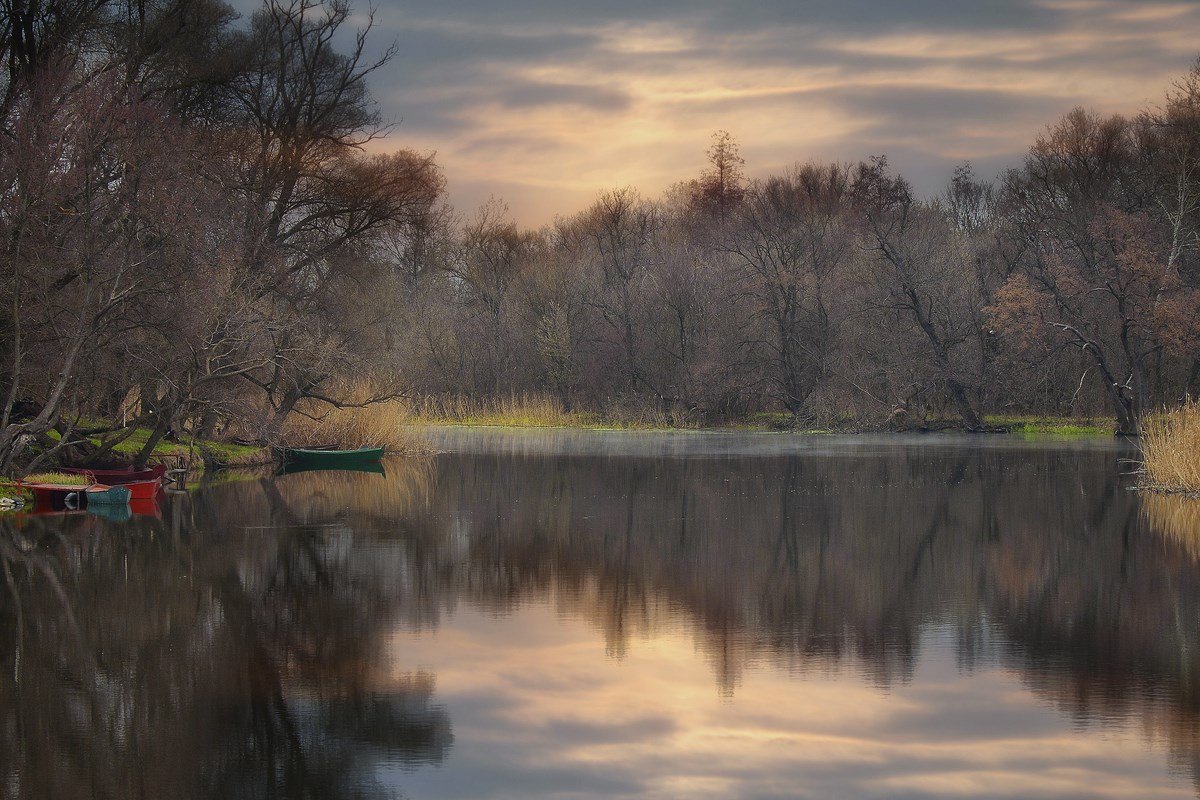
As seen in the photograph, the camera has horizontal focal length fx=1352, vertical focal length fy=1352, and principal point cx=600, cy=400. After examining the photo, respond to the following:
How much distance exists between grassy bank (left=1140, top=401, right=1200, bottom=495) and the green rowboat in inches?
774

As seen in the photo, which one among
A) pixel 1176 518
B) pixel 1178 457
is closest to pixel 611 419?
pixel 1178 457

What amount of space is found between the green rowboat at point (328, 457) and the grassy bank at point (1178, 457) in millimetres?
19655

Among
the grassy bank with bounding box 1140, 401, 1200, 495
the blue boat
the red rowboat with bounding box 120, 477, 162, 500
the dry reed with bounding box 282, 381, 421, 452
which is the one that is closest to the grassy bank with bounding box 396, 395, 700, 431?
the dry reed with bounding box 282, 381, 421, 452

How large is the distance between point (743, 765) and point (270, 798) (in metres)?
2.83

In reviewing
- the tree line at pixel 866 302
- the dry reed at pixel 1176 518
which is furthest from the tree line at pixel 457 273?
the dry reed at pixel 1176 518

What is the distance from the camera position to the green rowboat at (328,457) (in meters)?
36.7

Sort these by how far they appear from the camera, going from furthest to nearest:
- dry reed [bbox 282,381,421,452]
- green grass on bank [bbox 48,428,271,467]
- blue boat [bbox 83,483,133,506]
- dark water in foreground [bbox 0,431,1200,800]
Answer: dry reed [bbox 282,381,421,452]
green grass on bank [bbox 48,428,271,467]
blue boat [bbox 83,483,133,506]
dark water in foreground [bbox 0,431,1200,800]

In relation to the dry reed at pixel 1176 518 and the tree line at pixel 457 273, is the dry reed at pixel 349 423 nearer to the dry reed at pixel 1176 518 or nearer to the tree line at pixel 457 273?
the tree line at pixel 457 273

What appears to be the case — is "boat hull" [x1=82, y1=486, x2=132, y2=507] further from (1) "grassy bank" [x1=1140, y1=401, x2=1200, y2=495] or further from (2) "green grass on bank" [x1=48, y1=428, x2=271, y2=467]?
(1) "grassy bank" [x1=1140, y1=401, x2=1200, y2=495]

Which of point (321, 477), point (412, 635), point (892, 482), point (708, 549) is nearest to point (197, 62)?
point (321, 477)

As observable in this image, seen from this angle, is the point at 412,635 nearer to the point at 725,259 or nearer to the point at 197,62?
the point at 197,62

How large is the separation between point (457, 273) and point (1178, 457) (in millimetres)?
53260

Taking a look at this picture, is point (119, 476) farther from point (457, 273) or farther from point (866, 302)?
point (457, 273)

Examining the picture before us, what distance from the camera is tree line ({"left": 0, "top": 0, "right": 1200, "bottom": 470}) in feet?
86.6
